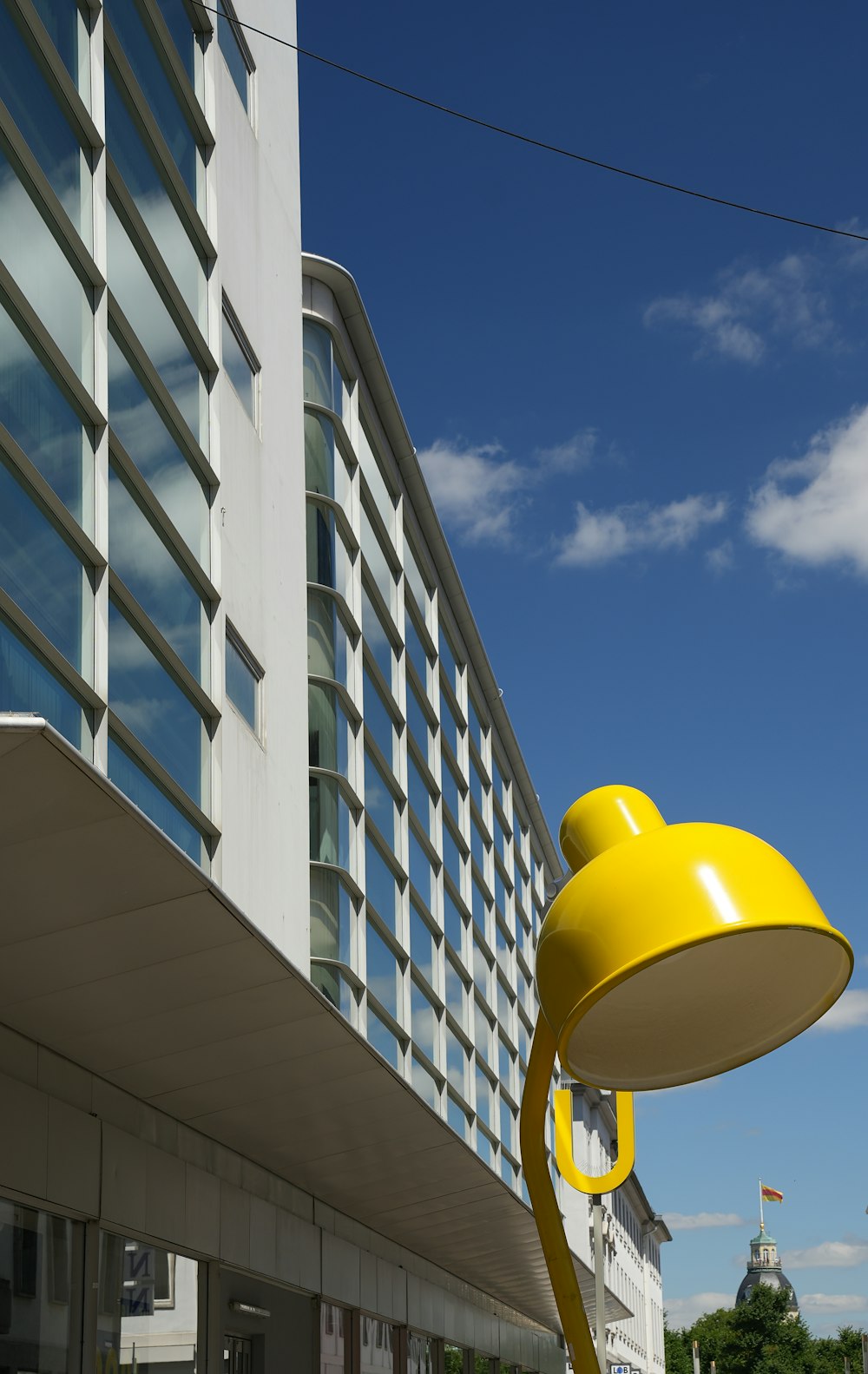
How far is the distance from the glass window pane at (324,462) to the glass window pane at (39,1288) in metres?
10.1

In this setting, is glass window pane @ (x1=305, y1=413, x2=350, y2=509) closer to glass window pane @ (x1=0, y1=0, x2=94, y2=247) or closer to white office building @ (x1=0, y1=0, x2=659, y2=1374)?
white office building @ (x1=0, y1=0, x2=659, y2=1374)

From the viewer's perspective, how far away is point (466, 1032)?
27.5m

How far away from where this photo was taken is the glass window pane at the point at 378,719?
70.8 feet

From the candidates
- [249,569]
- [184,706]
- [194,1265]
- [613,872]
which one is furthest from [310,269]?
[613,872]

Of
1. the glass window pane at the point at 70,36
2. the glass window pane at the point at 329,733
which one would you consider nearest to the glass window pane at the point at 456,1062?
the glass window pane at the point at 329,733

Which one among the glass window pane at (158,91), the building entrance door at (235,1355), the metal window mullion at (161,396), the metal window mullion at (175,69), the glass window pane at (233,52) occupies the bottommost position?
the building entrance door at (235,1355)

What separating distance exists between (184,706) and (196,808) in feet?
2.84

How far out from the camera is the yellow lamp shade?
387cm

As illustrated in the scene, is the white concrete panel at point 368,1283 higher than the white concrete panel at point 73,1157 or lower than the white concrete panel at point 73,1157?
lower

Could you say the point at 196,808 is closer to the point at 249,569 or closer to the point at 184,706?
the point at 184,706

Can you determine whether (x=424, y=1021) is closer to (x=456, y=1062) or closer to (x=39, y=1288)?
(x=456, y=1062)

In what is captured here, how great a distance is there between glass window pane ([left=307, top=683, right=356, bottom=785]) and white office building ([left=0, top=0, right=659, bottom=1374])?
0.09m

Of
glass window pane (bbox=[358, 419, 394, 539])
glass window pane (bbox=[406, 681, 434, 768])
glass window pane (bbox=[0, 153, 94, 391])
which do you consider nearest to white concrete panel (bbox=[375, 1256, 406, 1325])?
glass window pane (bbox=[406, 681, 434, 768])

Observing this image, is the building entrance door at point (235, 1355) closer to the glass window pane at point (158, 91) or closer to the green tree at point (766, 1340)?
the glass window pane at point (158, 91)
